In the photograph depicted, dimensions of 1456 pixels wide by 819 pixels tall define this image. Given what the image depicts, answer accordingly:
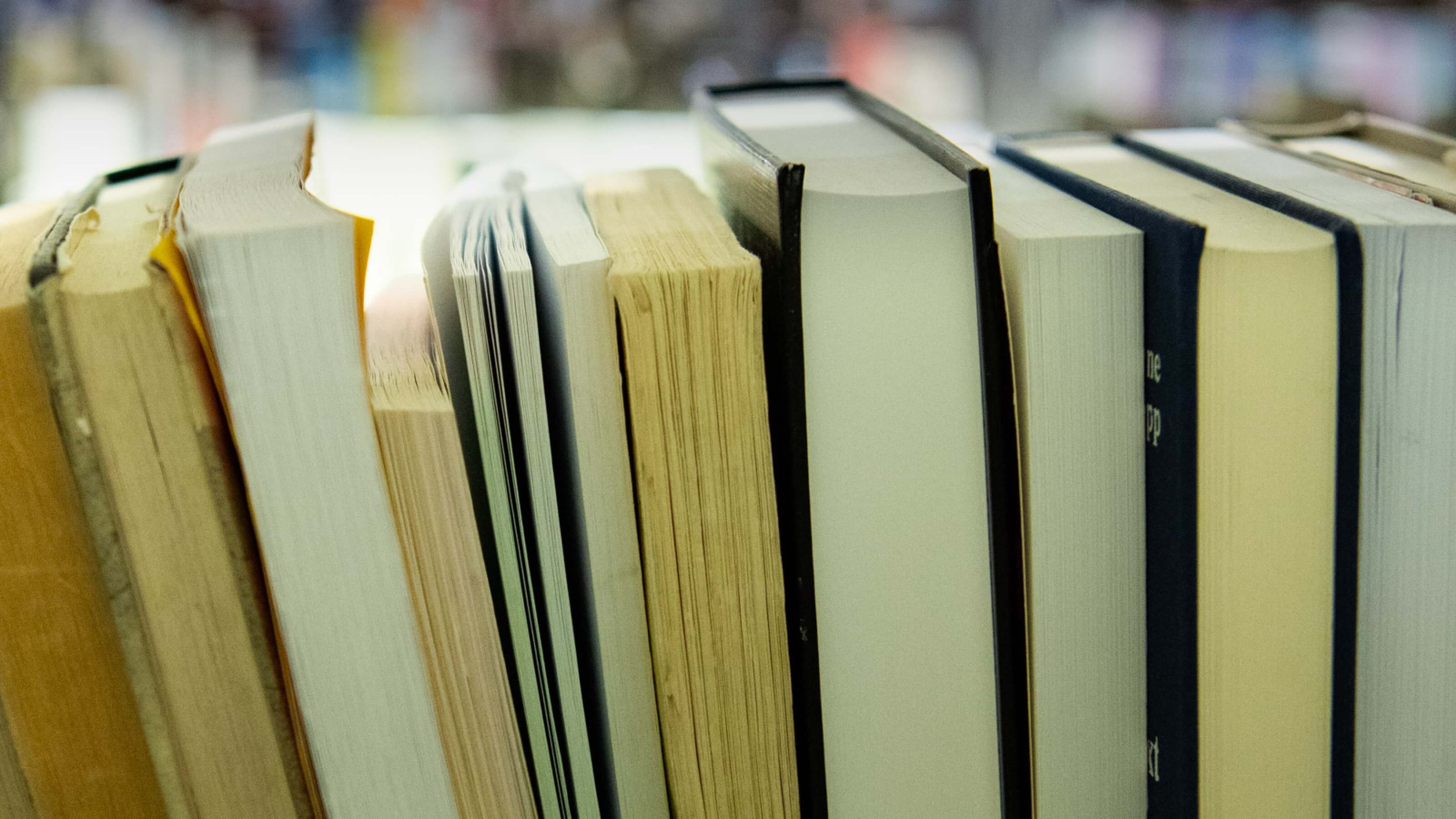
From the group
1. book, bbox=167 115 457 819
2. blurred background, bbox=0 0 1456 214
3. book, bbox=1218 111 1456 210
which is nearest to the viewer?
book, bbox=167 115 457 819

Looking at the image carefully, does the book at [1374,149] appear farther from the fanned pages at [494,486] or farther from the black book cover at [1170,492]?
the fanned pages at [494,486]

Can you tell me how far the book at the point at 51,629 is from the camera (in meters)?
0.34

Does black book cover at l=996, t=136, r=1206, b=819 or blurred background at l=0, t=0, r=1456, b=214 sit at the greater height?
blurred background at l=0, t=0, r=1456, b=214

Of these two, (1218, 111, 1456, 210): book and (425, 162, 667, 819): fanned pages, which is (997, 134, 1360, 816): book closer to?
(1218, 111, 1456, 210): book

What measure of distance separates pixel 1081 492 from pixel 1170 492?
30 millimetres

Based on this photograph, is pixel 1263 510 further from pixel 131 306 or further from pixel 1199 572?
pixel 131 306

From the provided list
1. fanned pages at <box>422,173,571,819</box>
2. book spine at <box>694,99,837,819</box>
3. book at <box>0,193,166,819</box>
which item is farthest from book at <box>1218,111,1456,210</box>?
book at <box>0,193,166,819</box>

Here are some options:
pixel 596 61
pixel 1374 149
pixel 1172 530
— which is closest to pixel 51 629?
pixel 1172 530

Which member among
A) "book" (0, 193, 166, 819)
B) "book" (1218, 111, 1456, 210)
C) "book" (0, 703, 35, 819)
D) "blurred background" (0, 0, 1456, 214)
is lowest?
"book" (0, 703, 35, 819)

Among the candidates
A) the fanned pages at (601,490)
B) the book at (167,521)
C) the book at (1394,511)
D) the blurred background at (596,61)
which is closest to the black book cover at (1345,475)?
the book at (1394,511)

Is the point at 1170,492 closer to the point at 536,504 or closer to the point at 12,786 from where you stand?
the point at 536,504

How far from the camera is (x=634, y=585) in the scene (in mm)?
382

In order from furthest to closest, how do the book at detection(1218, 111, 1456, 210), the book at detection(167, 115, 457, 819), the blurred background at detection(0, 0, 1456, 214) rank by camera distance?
1. the blurred background at detection(0, 0, 1456, 214)
2. the book at detection(1218, 111, 1456, 210)
3. the book at detection(167, 115, 457, 819)

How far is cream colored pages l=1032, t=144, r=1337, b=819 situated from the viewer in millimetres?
342
